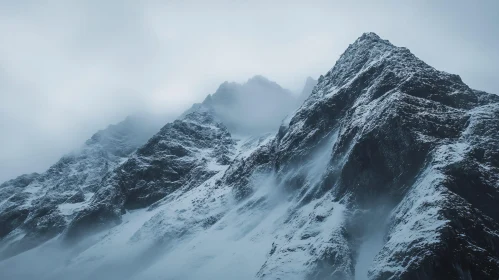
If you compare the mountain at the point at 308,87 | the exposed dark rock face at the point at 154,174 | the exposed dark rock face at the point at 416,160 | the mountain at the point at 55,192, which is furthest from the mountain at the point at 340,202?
the mountain at the point at 308,87

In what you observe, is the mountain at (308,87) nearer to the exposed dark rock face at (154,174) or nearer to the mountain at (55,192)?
the exposed dark rock face at (154,174)

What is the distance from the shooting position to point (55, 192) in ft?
456

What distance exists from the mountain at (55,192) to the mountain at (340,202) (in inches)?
429

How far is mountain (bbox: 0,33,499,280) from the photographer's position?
3812 cm

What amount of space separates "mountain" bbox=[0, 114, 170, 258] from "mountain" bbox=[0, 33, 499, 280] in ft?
35.8

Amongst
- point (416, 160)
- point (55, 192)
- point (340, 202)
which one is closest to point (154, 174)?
point (55, 192)

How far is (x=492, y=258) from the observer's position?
112 ft

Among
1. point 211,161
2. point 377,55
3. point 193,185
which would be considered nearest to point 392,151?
point 377,55

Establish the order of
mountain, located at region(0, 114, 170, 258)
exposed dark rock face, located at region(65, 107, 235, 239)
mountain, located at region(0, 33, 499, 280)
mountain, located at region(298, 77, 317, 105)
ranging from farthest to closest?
mountain, located at region(298, 77, 317, 105), mountain, located at region(0, 114, 170, 258), exposed dark rock face, located at region(65, 107, 235, 239), mountain, located at region(0, 33, 499, 280)

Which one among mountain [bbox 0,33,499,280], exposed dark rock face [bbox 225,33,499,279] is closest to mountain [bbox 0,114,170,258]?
mountain [bbox 0,33,499,280]

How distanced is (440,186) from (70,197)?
11986cm

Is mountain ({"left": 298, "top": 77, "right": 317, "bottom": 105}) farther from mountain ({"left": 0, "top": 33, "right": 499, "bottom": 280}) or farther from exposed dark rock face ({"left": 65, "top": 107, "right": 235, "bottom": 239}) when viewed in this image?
mountain ({"left": 0, "top": 33, "right": 499, "bottom": 280})

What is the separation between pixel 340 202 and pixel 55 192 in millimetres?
117703

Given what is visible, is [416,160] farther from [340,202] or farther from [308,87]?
[308,87]
